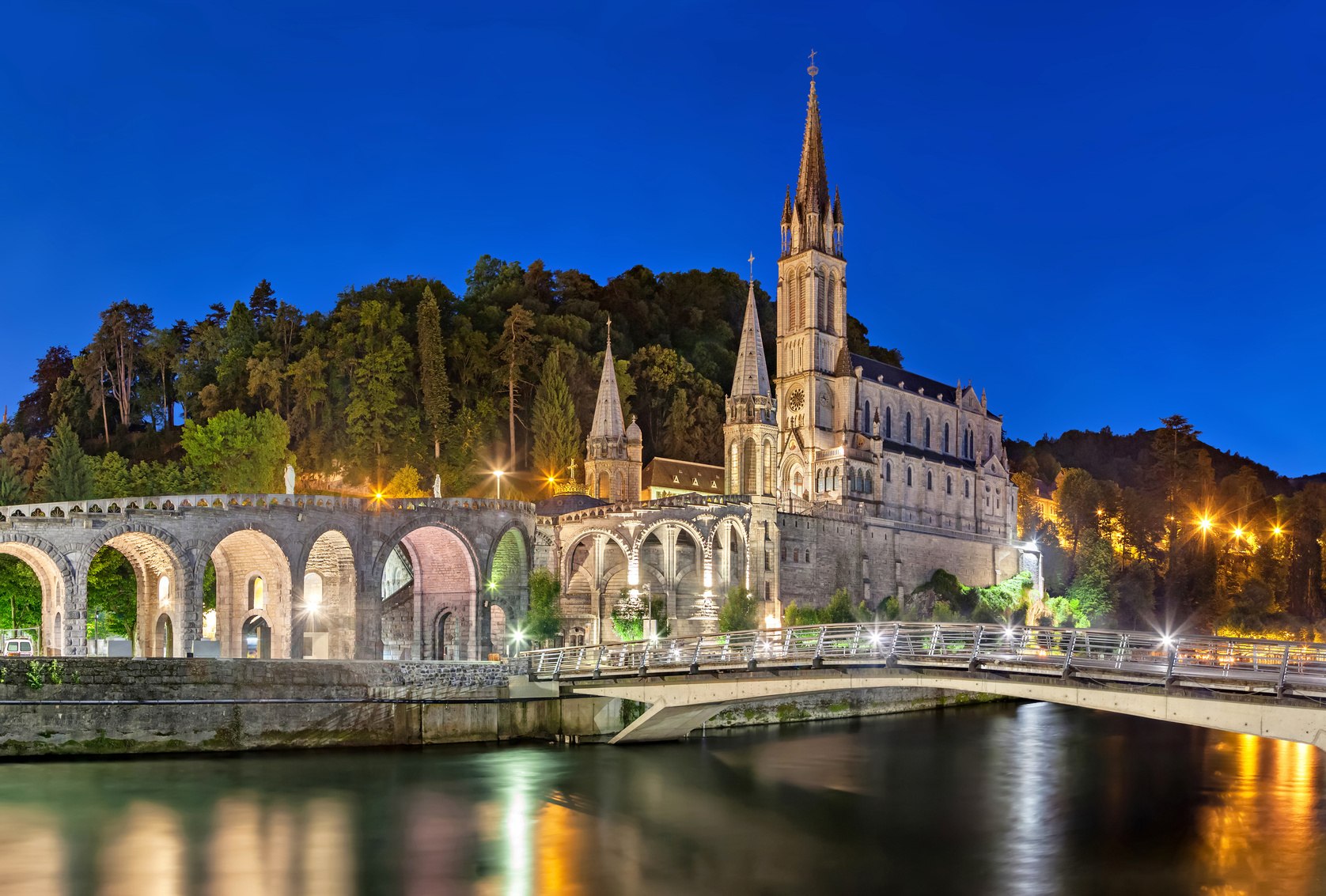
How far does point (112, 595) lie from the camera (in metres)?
57.9

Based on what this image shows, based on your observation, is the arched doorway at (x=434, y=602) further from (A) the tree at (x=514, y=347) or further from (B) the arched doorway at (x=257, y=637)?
(A) the tree at (x=514, y=347)

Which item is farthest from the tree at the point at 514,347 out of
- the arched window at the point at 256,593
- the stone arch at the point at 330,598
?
the arched window at the point at 256,593

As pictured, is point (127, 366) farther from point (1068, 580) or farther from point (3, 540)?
point (1068, 580)

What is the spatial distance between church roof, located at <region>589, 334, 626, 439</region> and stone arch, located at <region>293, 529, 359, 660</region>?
25106mm

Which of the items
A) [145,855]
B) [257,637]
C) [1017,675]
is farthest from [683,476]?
[145,855]

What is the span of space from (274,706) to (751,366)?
41671 mm

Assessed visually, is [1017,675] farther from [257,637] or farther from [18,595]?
[18,595]

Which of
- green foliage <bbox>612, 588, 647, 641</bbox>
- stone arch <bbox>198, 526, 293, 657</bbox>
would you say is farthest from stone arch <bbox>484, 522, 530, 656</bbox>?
stone arch <bbox>198, 526, 293, 657</bbox>

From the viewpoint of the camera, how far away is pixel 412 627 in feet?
195

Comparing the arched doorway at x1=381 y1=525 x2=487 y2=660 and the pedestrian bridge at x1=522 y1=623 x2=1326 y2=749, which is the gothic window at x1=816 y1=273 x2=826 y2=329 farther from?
the pedestrian bridge at x1=522 y1=623 x2=1326 y2=749

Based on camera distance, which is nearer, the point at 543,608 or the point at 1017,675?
the point at 1017,675

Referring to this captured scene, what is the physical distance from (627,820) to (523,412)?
203 feet

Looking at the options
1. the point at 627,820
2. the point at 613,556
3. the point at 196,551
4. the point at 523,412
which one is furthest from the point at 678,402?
the point at 627,820

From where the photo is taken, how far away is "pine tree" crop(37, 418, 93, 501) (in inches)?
2840
